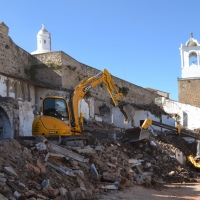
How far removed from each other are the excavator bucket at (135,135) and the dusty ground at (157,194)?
451cm

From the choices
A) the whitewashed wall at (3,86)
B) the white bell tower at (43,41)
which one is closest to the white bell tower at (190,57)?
the white bell tower at (43,41)

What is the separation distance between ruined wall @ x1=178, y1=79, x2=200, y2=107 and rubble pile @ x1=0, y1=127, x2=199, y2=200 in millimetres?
23633

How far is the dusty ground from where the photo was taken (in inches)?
346

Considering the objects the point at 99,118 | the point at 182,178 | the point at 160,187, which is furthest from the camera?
the point at 99,118

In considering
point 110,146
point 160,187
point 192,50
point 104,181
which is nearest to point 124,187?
point 104,181

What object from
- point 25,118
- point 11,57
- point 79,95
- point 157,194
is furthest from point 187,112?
point 157,194

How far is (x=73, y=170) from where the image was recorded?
947cm

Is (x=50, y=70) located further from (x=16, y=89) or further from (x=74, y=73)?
(x=16, y=89)

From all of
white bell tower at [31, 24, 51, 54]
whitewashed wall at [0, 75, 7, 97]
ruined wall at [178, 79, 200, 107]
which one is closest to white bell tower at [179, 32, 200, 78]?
ruined wall at [178, 79, 200, 107]

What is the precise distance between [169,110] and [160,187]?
782 inches

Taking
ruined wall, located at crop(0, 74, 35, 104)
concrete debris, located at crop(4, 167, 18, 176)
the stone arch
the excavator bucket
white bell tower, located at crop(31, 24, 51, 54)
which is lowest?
concrete debris, located at crop(4, 167, 18, 176)

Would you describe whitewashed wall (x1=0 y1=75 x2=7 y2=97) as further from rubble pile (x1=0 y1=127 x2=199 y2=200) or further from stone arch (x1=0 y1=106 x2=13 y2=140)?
rubble pile (x1=0 y1=127 x2=199 y2=200)

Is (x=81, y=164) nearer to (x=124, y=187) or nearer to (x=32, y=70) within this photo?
(x=124, y=187)

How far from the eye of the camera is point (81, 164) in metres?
10.1
